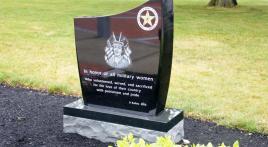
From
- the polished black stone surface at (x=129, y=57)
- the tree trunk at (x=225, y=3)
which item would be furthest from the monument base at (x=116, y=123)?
the tree trunk at (x=225, y=3)

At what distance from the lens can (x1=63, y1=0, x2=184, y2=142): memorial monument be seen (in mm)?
5547

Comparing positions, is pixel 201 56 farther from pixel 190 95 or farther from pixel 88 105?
pixel 88 105

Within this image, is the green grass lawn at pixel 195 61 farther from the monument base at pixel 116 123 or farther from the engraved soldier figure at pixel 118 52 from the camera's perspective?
the engraved soldier figure at pixel 118 52

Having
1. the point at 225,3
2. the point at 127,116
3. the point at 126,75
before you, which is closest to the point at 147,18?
the point at 126,75

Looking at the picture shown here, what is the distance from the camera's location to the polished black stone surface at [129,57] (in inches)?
217

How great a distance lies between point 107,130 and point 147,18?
4.24ft

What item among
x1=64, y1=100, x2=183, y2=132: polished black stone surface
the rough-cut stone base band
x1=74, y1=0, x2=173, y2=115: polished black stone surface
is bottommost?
the rough-cut stone base band

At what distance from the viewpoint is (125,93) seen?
5906 mm

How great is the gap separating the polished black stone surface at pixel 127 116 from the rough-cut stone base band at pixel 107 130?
41 millimetres

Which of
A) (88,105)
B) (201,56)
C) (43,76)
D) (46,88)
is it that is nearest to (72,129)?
(88,105)

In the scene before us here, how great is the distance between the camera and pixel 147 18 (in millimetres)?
5555

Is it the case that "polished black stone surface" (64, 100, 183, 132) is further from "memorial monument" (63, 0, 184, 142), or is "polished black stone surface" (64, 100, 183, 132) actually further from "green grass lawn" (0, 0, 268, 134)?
"green grass lawn" (0, 0, 268, 134)

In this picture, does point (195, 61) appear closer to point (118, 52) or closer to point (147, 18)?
point (118, 52)

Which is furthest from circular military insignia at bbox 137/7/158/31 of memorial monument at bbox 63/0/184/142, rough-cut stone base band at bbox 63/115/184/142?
rough-cut stone base band at bbox 63/115/184/142
